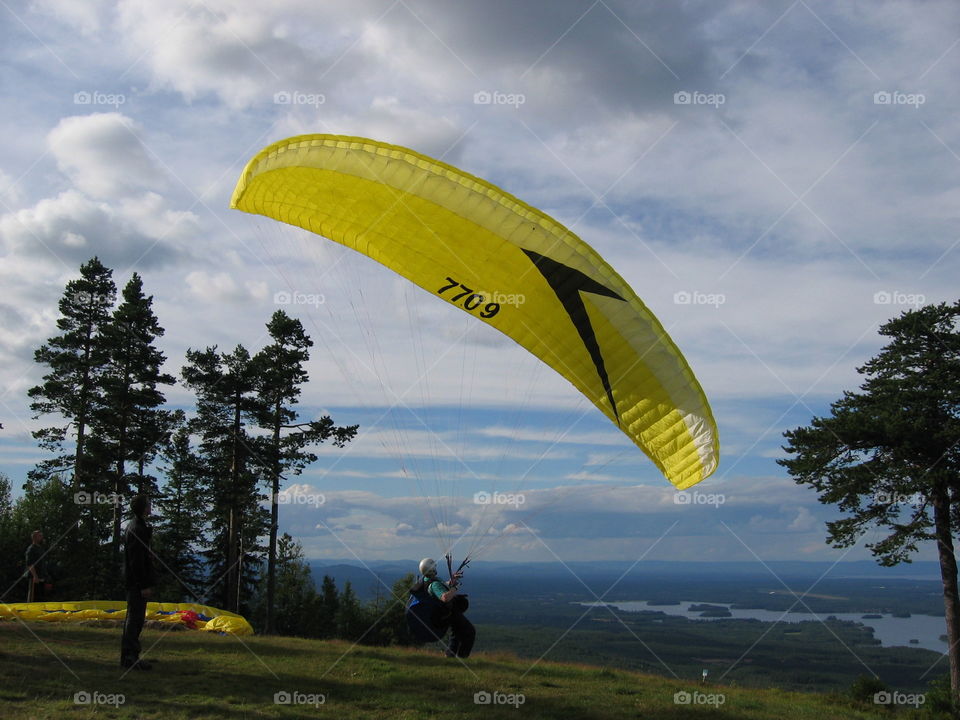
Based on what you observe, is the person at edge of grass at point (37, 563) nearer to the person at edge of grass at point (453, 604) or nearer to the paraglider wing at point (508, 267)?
the paraglider wing at point (508, 267)

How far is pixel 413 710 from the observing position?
775 centimetres

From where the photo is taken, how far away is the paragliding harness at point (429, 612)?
921 cm

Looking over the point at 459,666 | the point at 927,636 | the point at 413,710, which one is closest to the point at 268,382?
the point at 459,666

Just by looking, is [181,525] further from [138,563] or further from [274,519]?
[138,563]

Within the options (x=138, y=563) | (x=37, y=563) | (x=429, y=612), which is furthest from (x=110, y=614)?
(x=429, y=612)

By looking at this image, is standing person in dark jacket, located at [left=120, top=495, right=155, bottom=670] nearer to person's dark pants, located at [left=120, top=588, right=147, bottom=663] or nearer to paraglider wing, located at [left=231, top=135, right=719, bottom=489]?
person's dark pants, located at [left=120, top=588, right=147, bottom=663]

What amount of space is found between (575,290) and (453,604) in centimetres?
→ 472

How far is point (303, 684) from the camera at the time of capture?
8.67 m

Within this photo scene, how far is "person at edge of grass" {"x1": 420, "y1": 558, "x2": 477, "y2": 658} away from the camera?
9249mm

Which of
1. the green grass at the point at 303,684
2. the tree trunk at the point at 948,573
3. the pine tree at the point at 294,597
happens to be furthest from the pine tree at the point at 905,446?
the pine tree at the point at 294,597

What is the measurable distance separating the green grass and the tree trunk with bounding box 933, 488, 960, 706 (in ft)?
25.0

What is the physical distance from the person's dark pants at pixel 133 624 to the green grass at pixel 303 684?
9.1 inches

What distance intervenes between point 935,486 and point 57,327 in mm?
29662

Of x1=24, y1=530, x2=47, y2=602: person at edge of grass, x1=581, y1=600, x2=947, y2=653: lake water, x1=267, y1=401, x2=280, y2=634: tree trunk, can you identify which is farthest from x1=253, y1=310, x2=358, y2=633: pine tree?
x1=581, y1=600, x2=947, y2=653: lake water
